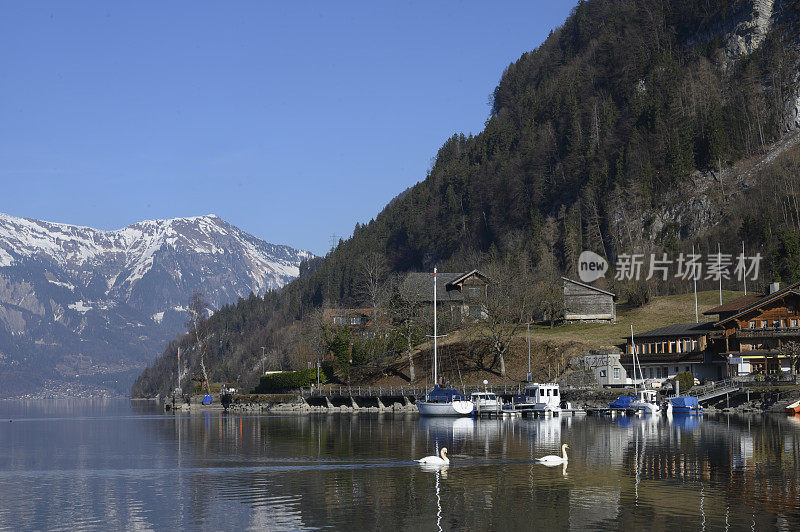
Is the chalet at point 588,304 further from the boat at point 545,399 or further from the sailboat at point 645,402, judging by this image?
the boat at point 545,399

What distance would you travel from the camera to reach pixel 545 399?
102m

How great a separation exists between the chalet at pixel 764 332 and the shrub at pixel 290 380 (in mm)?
57970

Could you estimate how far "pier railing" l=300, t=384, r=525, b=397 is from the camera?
4540 inches

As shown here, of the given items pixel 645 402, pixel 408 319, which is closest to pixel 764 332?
pixel 645 402

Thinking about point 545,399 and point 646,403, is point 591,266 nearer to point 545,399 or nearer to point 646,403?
point 646,403

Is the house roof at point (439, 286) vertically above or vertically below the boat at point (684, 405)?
above

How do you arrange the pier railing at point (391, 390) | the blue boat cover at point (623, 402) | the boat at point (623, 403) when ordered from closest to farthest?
the boat at point (623, 403) → the blue boat cover at point (623, 402) → the pier railing at point (391, 390)

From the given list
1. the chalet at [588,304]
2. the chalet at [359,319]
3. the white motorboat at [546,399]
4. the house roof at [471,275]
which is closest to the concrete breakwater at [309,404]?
the chalet at [359,319]

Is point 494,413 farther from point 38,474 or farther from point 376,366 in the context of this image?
point 38,474

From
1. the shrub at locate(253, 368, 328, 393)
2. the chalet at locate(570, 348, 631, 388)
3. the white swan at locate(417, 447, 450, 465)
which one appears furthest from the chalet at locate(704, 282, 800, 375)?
the white swan at locate(417, 447, 450, 465)

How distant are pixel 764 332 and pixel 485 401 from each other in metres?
35.4

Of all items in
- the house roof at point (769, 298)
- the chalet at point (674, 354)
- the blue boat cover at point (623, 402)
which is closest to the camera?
the blue boat cover at point (623, 402)

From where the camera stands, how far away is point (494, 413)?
10281 centimetres

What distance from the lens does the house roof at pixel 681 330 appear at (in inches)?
4530
